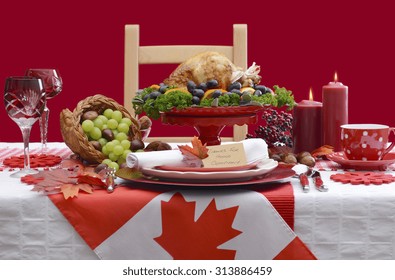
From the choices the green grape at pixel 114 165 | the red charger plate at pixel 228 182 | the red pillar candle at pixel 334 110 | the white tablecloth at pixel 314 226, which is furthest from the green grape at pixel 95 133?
the red pillar candle at pixel 334 110

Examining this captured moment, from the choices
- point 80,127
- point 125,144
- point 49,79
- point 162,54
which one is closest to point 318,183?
point 125,144

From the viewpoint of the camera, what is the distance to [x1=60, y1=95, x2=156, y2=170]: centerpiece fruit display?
1852mm

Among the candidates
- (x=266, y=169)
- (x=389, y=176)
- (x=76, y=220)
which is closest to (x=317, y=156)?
(x=389, y=176)

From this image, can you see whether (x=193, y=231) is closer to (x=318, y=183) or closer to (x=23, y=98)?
(x=318, y=183)

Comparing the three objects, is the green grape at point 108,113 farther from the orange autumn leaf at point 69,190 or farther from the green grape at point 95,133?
the orange autumn leaf at point 69,190

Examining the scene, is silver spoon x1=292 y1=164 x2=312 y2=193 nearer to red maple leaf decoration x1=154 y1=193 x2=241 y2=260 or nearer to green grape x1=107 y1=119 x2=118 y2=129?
red maple leaf decoration x1=154 y1=193 x2=241 y2=260

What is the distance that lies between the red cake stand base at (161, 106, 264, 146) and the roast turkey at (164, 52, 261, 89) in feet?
0.43

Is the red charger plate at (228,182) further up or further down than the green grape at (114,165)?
further down

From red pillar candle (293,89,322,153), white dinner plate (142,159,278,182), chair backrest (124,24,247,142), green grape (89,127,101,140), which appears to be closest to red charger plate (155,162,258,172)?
white dinner plate (142,159,278,182)

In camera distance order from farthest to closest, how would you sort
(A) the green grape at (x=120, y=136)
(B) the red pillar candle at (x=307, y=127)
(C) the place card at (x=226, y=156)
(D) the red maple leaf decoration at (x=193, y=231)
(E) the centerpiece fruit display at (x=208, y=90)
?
(B) the red pillar candle at (x=307, y=127) → (A) the green grape at (x=120, y=136) → (E) the centerpiece fruit display at (x=208, y=90) → (C) the place card at (x=226, y=156) → (D) the red maple leaf decoration at (x=193, y=231)

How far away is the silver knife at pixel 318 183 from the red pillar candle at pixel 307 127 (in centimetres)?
35

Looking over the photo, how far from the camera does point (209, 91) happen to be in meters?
1.83

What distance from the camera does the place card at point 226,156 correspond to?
5.31 ft
